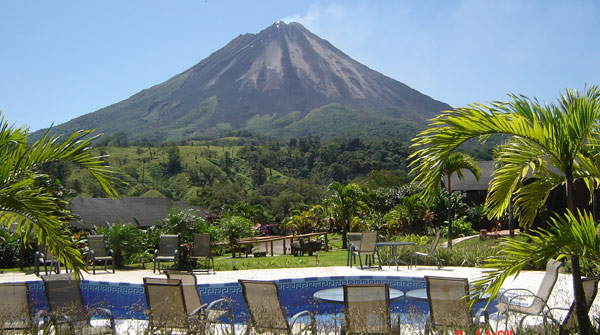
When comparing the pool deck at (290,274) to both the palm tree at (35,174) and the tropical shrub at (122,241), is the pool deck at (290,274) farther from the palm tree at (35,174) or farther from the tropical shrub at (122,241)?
the palm tree at (35,174)

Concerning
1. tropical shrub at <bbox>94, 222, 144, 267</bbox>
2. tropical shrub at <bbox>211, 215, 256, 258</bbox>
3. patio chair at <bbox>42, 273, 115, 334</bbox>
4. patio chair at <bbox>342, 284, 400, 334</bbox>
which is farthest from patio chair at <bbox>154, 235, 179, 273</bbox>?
patio chair at <bbox>342, 284, 400, 334</bbox>

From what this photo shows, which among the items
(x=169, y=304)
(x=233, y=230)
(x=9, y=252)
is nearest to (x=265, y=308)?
(x=169, y=304)

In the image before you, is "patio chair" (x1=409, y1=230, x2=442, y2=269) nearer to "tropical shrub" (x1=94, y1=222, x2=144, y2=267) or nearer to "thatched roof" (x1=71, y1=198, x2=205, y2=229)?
"tropical shrub" (x1=94, y1=222, x2=144, y2=267)

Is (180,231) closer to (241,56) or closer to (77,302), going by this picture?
(77,302)

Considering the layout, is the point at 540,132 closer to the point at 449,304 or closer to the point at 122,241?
the point at 449,304

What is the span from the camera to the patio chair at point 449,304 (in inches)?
185

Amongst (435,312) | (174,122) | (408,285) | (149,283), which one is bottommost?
(408,285)

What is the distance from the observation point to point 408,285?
9.47m

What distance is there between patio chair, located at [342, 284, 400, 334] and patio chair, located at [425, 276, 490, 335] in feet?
1.33

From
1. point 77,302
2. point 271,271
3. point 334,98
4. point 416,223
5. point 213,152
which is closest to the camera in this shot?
point 77,302

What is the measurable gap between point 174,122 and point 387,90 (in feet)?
207

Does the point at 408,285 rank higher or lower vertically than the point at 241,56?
lower

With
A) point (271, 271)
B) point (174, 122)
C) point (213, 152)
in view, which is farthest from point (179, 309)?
point (174, 122)

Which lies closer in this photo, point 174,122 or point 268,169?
point 268,169
